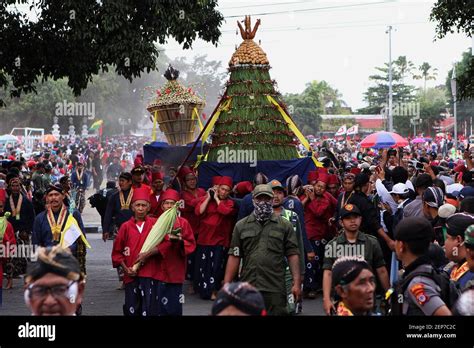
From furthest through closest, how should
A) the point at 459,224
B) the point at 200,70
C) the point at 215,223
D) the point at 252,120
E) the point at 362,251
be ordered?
1. the point at 200,70
2. the point at 252,120
3. the point at 215,223
4. the point at 362,251
5. the point at 459,224

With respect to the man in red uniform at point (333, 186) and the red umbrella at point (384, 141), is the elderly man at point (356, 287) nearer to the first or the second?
the man in red uniform at point (333, 186)

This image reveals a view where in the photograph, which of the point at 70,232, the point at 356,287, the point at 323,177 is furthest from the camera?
the point at 323,177

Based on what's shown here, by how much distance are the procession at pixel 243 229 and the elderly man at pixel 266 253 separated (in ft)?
0.04

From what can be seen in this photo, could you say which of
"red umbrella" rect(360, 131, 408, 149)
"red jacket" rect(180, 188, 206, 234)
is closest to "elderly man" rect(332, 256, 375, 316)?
"red jacket" rect(180, 188, 206, 234)

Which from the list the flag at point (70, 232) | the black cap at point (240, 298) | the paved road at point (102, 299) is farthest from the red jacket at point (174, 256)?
the black cap at point (240, 298)

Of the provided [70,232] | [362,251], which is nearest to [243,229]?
[362,251]

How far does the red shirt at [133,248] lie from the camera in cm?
978

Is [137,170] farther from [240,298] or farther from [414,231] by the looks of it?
[240,298]

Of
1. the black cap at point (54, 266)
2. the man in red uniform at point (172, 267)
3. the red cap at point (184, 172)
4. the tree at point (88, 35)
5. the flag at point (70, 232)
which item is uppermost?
the tree at point (88, 35)

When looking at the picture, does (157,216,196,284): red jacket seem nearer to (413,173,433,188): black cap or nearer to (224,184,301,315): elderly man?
(224,184,301,315): elderly man

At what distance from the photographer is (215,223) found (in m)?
13.5

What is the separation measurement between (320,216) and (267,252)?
17.3ft

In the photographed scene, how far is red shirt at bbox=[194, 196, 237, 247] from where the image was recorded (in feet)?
43.7

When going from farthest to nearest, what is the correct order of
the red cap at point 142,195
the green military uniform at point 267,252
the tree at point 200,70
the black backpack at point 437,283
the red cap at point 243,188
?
the tree at point 200,70 < the red cap at point 243,188 < the red cap at point 142,195 < the green military uniform at point 267,252 < the black backpack at point 437,283
